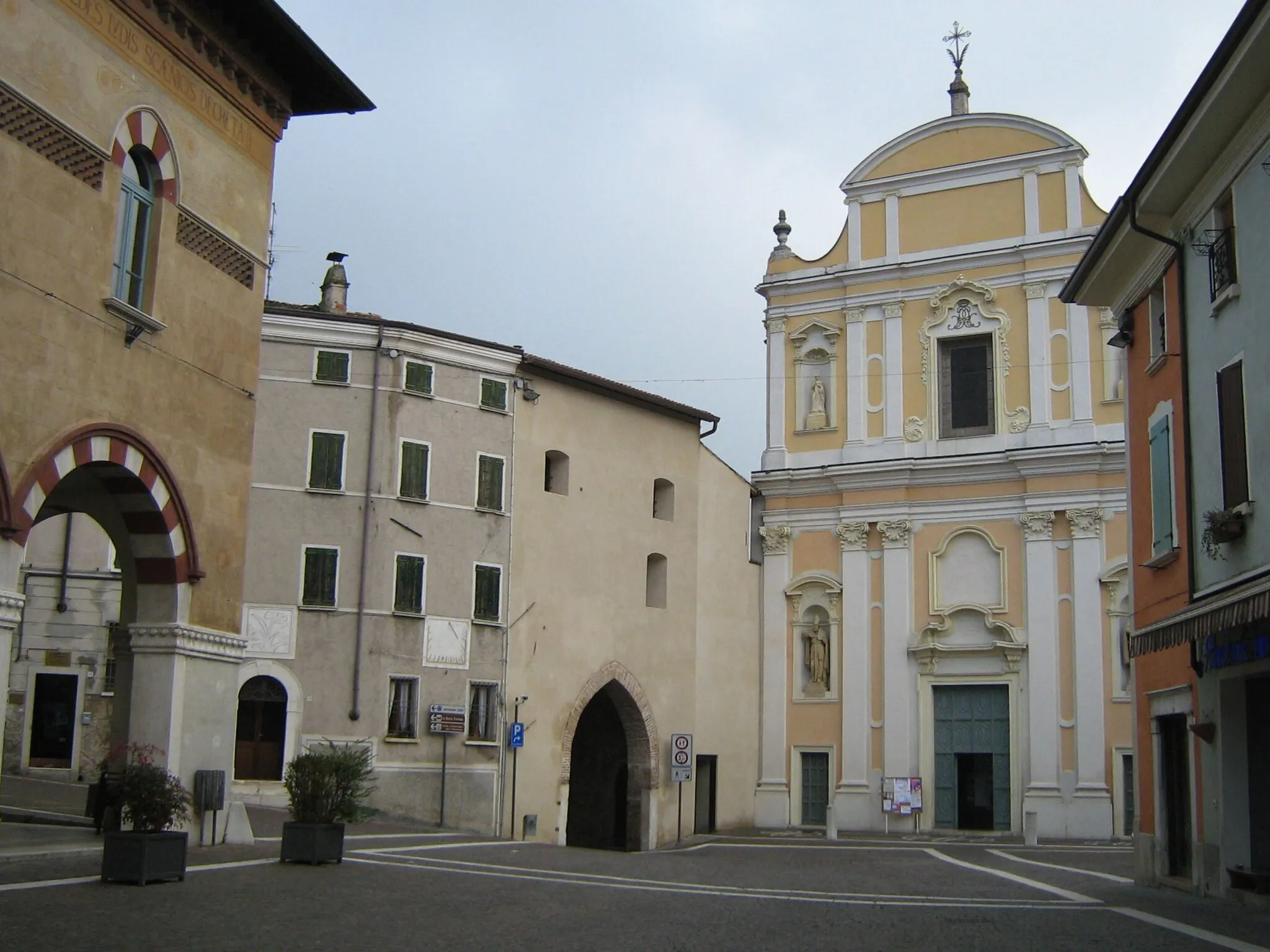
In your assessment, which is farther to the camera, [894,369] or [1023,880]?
[894,369]

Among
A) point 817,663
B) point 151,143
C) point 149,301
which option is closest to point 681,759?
point 817,663

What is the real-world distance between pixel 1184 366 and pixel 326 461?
61.9 ft

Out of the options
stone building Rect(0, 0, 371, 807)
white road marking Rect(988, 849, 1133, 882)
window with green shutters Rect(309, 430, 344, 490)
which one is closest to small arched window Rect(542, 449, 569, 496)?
window with green shutters Rect(309, 430, 344, 490)

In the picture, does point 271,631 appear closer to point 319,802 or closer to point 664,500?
point 664,500

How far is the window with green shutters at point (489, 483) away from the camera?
1287 inches

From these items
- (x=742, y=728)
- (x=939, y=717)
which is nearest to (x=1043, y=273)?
(x=939, y=717)

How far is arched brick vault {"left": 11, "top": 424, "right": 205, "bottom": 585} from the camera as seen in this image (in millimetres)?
15094

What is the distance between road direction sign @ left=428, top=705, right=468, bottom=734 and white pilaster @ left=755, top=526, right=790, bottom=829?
1086 cm

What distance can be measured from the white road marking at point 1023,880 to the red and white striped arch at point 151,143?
14.1m

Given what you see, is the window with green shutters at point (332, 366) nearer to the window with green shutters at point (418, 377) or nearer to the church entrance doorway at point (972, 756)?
the window with green shutters at point (418, 377)

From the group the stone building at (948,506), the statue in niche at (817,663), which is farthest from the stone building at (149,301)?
the statue in niche at (817,663)

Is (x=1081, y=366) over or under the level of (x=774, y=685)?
over

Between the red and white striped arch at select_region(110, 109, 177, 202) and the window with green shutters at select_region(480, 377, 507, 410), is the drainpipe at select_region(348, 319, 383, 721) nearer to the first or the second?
the window with green shutters at select_region(480, 377, 507, 410)

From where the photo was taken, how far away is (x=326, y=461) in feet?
102
